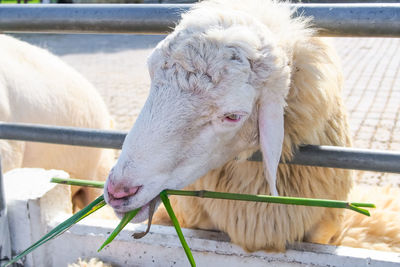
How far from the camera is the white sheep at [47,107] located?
124 inches

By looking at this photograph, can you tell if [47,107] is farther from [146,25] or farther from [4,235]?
[146,25]

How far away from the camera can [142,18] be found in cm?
181

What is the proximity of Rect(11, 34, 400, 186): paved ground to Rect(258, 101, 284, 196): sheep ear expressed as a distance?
1582mm

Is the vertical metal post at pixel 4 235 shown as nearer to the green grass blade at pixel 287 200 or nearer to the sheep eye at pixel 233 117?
the green grass blade at pixel 287 200

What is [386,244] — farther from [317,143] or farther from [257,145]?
[257,145]

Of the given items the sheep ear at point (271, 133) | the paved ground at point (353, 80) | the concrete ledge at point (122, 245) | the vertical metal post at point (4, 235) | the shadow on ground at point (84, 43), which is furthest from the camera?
the shadow on ground at point (84, 43)

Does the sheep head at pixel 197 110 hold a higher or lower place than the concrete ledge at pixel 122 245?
higher

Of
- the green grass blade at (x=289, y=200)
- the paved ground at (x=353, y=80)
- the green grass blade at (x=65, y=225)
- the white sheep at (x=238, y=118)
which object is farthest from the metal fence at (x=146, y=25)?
the paved ground at (x=353, y=80)

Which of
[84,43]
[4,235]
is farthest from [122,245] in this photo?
[84,43]

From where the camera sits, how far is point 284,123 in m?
1.94

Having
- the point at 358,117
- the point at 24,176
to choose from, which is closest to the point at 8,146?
the point at 24,176

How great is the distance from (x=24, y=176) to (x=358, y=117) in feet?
12.8

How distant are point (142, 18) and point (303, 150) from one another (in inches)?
32.4

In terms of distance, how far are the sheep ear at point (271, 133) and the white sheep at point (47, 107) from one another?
1.96 meters
